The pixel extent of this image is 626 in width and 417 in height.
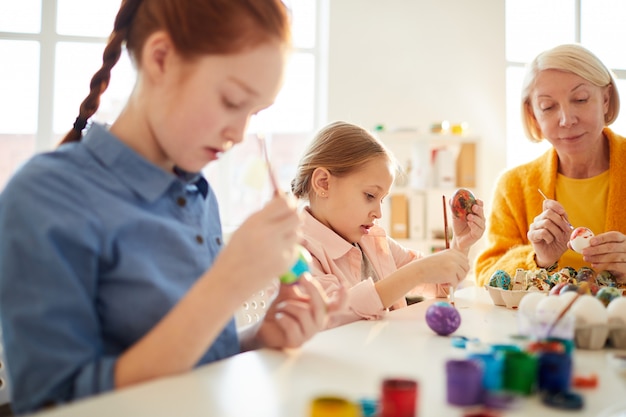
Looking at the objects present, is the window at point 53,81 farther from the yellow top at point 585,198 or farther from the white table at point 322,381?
the white table at point 322,381

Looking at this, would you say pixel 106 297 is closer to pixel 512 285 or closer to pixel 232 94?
pixel 232 94

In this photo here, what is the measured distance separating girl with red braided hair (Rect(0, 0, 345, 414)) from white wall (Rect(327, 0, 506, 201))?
4.05m

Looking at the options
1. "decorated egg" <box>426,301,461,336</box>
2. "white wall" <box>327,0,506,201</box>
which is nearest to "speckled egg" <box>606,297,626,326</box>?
"decorated egg" <box>426,301,461,336</box>

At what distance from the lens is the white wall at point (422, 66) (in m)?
5.09

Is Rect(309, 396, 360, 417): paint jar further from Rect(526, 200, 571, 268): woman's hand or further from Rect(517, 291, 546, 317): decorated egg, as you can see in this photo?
Rect(526, 200, 571, 268): woman's hand

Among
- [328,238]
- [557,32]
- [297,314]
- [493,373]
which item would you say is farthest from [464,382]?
[557,32]

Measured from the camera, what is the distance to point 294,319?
3.54 ft

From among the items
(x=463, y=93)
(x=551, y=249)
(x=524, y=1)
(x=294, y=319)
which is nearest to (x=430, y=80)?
(x=463, y=93)

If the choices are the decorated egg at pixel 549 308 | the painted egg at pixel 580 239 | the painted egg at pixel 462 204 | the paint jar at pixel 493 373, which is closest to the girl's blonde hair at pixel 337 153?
the painted egg at pixel 462 204

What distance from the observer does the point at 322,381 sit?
0.87 m

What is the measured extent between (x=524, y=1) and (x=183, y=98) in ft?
18.0

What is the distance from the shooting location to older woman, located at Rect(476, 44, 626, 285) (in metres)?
2.01

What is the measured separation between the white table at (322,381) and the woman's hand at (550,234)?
591 mm

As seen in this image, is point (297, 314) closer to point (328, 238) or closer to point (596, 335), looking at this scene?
point (596, 335)
